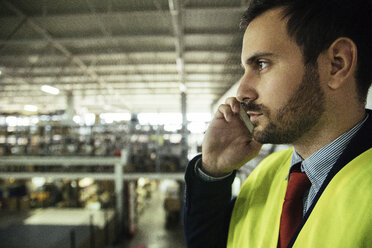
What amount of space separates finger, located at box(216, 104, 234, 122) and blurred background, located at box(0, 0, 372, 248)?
2.89 metres

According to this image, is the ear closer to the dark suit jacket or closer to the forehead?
the forehead

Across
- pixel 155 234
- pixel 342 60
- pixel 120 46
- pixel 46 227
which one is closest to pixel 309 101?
pixel 342 60

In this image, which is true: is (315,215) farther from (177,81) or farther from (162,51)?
(177,81)

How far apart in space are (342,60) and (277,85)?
0.22 meters

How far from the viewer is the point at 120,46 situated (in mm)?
9031

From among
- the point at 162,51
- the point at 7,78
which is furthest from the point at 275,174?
the point at 7,78

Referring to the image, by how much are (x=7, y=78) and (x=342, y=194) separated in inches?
629

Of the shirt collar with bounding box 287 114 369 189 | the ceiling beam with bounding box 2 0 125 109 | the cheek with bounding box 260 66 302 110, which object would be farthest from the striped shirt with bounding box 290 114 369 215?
the ceiling beam with bounding box 2 0 125 109

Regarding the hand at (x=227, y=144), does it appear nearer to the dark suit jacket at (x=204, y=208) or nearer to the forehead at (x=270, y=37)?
the dark suit jacket at (x=204, y=208)

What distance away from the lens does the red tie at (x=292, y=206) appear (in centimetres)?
83

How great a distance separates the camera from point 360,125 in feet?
2.64

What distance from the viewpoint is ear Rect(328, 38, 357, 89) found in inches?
31.0

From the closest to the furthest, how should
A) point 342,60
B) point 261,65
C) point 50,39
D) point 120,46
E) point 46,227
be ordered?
1. point 342,60
2. point 261,65
3. point 46,227
4. point 50,39
5. point 120,46

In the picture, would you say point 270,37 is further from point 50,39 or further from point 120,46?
point 120,46
